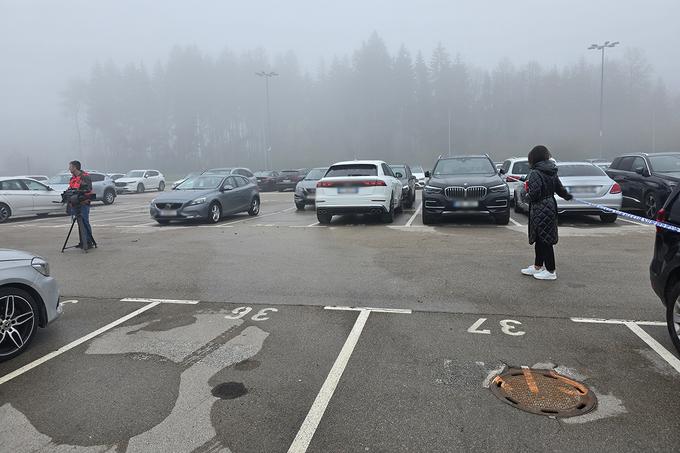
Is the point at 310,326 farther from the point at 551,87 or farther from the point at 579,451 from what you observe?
the point at 551,87

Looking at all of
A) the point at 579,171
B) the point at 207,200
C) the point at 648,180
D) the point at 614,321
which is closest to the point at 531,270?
the point at 614,321

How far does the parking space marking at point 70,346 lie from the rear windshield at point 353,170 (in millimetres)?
7339

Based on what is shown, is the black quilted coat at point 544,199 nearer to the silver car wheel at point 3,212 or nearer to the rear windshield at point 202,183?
the rear windshield at point 202,183

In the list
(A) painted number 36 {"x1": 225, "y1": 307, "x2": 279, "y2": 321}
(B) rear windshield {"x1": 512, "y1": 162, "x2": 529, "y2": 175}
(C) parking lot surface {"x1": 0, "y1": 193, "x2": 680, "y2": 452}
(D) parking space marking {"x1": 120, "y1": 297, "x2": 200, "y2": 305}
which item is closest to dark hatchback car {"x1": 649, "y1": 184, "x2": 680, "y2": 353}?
(C) parking lot surface {"x1": 0, "y1": 193, "x2": 680, "y2": 452}

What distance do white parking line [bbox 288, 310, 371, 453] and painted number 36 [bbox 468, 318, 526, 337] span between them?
3.60 feet

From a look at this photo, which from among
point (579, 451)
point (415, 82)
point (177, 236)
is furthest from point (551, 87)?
point (579, 451)

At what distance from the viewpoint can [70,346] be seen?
460 centimetres

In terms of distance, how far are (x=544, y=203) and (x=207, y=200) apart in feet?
31.6

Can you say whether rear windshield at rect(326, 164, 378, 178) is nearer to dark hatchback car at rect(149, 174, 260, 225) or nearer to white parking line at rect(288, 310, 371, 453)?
dark hatchback car at rect(149, 174, 260, 225)

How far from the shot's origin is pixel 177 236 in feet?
37.9

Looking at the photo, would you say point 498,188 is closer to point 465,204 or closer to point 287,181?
point 465,204

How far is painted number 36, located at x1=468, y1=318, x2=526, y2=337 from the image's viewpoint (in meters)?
4.71

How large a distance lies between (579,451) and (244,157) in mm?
89581

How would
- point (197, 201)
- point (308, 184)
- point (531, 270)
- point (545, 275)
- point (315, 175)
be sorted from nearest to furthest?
point (545, 275) < point (531, 270) < point (197, 201) < point (308, 184) < point (315, 175)
